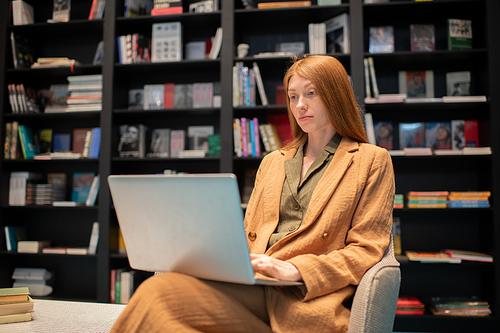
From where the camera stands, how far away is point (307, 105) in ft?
4.51

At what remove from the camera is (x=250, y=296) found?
102cm

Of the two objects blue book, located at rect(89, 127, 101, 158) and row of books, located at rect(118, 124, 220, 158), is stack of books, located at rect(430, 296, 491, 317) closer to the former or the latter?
row of books, located at rect(118, 124, 220, 158)

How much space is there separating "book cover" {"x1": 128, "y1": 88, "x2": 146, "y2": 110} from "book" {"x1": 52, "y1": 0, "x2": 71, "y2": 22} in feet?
2.73

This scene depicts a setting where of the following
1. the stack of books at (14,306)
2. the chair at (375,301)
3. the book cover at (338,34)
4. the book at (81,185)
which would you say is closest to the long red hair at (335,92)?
the chair at (375,301)

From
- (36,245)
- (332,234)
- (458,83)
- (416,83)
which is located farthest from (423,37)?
(36,245)

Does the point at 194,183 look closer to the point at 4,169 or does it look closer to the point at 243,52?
the point at 243,52

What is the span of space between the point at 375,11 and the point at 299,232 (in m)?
2.29

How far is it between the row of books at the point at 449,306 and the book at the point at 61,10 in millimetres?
3486

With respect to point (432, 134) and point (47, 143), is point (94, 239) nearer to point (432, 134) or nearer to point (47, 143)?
point (47, 143)

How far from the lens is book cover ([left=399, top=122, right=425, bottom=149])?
2906 millimetres

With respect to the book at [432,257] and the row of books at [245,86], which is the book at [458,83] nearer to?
the book at [432,257]

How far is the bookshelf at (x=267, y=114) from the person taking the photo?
2.69m

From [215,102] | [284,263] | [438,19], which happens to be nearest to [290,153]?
[284,263]

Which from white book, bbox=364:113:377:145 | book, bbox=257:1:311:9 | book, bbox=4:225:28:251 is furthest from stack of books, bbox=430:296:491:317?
book, bbox=4:225:28:251
